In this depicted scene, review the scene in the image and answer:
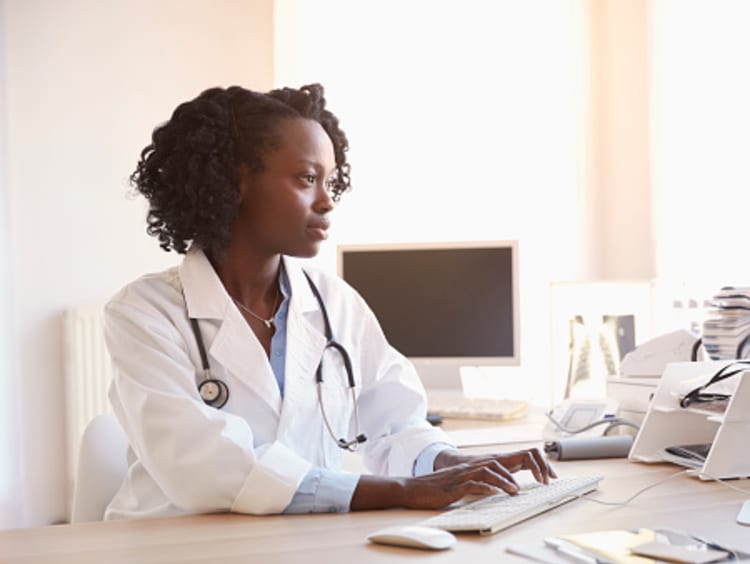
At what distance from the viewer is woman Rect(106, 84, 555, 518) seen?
4.65 feet

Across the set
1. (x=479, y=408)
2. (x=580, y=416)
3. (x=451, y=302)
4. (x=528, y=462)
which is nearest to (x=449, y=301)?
(x=451, y=302)

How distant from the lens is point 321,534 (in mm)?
1285

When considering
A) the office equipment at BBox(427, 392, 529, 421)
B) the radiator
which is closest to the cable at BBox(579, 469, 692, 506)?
the office equipment at BBox(427, 392, 529, 421)

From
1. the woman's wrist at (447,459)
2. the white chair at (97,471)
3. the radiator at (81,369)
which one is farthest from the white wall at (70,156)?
the woman's wrist at (447,459)

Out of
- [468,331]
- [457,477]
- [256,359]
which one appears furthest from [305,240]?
[468,331]

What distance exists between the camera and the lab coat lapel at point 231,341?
1.58m

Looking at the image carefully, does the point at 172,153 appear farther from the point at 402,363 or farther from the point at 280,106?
the point at 402,363

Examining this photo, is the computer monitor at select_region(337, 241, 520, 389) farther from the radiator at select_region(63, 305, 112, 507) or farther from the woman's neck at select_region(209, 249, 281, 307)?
the radiator at select_region(63, 305, 112, 507)

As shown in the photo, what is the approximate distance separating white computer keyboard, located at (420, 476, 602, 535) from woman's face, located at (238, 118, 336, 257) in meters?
0.56

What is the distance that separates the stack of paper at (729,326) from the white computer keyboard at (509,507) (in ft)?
1.91

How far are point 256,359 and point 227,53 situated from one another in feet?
8.62

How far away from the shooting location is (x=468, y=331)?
2.81 m

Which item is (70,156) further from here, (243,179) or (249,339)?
(249,339)

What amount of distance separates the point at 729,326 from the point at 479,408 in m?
0.76
